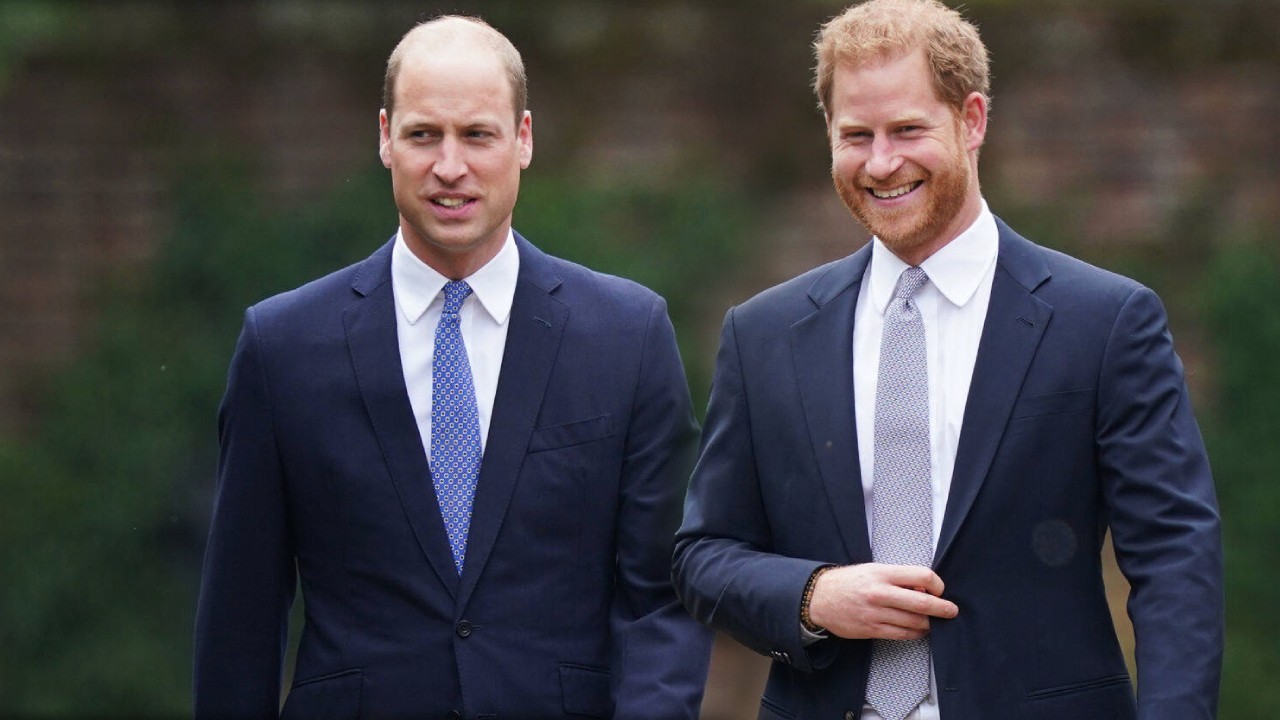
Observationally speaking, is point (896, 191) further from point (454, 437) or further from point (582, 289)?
point (454, 437)

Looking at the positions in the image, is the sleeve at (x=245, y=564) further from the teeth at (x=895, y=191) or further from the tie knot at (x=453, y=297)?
the teeth at (x=895, y=191)

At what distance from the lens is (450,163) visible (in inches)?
150

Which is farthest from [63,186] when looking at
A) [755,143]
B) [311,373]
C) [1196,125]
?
[311,373]

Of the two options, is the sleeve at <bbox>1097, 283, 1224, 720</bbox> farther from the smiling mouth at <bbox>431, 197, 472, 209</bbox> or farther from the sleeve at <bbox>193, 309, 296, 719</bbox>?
the sleeve at <bbox>193, 309, 296, 719</bbox>

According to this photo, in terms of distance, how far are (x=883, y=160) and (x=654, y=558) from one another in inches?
34.1

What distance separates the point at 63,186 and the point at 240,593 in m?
6.62

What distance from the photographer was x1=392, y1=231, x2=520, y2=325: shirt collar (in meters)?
3.96

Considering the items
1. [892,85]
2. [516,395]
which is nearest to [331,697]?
[516,395]

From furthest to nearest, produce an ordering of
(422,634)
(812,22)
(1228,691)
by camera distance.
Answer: (812,22), (1228,691), (422,634)

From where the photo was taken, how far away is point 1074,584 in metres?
3.54

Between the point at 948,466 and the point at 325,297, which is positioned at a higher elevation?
the point at 325,297

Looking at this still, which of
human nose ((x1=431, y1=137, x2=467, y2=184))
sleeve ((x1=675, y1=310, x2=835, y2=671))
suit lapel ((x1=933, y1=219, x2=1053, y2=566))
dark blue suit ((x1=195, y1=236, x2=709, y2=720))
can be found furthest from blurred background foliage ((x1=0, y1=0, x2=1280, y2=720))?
suit lapel ((x1=933, y1=219, x2=1053, y2=566))

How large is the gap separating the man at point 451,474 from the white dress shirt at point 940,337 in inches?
18.3

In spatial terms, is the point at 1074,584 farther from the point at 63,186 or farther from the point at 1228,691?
the point at 63,186
